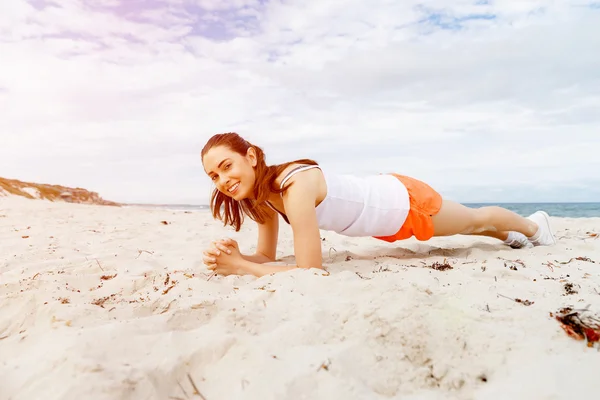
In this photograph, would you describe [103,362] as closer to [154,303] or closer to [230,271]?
[154,303]

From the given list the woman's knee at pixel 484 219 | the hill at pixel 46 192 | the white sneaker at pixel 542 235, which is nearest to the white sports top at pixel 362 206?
the woman's knee at pixel 484 219

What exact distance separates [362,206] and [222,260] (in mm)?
1152

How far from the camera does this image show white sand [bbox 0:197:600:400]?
146 cm

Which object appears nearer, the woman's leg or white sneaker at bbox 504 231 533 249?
the woman's leg

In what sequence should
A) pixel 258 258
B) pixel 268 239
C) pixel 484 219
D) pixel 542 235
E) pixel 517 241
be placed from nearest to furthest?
pixel 258 258
pixel 268 239
pixel 484 219
pixel 517 241
pixel 542 235

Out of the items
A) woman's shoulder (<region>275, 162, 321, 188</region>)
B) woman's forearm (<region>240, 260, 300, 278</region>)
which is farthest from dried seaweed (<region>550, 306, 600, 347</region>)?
woman's shoulder (<region>275, 162, 321, 188</region>)

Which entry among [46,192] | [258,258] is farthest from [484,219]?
[46,192]

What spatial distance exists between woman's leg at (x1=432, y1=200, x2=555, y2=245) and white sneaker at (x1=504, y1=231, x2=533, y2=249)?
5 centimetres

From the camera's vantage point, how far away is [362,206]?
3.52 metres

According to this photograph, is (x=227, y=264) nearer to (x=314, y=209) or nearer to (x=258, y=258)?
(x=258, y=258)

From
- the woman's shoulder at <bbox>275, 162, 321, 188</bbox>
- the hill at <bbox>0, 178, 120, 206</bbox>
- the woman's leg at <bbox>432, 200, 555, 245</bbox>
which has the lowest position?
the hill at <bbox>0, 178, 120, 206</bbox>

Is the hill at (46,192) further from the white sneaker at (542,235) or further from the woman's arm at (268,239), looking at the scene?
the white sneaker at (542,235)

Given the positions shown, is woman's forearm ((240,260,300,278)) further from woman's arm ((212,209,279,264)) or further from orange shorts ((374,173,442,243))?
orange shorts ((374,173,442,243))

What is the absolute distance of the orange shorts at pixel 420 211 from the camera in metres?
3.62
